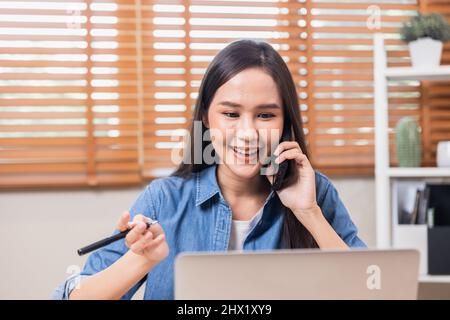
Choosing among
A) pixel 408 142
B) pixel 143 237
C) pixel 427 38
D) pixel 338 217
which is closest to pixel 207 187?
pixel 338 217

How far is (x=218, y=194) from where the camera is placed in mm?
1119

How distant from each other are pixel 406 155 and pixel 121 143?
0.94 meters

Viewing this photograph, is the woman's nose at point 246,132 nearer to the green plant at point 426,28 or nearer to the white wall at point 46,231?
the white wall at point 46,231

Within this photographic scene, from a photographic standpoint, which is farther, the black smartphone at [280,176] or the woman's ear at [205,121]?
the woman's ear at [205,121]

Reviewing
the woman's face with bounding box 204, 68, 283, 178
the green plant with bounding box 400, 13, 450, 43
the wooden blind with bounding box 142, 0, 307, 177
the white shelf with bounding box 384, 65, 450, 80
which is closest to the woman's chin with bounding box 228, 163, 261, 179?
the woman's face with bounding box 204, 68, 283, 178

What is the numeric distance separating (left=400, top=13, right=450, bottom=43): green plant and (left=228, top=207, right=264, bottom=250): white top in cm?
106

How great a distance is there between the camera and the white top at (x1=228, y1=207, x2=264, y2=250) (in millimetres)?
1118

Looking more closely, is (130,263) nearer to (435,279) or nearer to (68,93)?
(68,93)

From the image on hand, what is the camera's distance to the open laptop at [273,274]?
0.55 metres

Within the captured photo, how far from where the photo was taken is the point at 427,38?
1.85 m

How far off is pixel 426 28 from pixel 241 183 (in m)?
1.03

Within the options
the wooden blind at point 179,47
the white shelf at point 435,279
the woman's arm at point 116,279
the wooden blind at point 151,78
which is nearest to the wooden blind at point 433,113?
the wooden blind at point 151,78

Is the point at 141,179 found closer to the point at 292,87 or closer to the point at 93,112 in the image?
the point at 93,112

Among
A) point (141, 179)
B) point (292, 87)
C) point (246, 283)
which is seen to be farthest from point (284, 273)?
point (141, 179)
